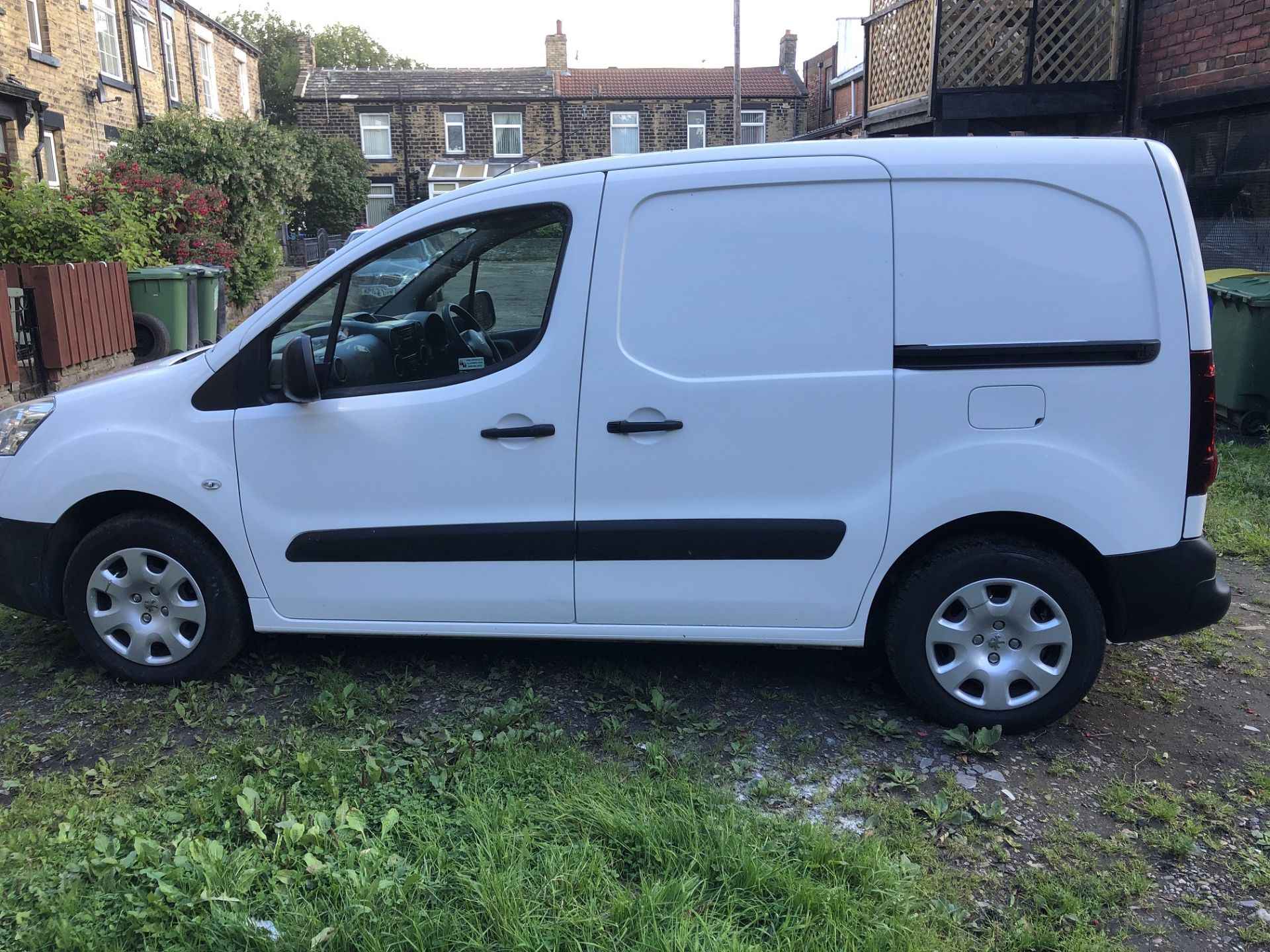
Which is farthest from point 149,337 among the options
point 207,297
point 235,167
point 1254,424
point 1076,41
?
point 1254,424

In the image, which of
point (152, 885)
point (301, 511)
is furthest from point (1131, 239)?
point (152, 885)

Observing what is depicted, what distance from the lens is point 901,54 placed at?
43.7ft

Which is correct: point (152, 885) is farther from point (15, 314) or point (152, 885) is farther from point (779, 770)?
point (15, 314)

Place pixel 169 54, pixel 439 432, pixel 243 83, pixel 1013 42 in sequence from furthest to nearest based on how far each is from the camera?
pixel 243 83 → pixel 169 54 → pixel 1013 42 → pixel 439 432

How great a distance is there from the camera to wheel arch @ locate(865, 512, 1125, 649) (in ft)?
11.6

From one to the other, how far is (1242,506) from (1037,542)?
3556 millimetres

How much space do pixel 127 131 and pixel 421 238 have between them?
689 inches

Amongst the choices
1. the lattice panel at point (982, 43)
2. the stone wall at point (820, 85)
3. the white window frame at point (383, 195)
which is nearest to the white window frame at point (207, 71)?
the white window frame at point (383, 195)

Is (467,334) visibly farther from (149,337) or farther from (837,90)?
(837,90)

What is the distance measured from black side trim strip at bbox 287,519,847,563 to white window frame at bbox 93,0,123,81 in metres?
20.3

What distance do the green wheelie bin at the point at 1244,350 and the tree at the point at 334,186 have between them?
3332cm

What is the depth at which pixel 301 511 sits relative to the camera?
12.4ft

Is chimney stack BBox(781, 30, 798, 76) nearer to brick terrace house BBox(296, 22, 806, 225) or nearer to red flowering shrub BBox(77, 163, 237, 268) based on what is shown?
brick terrace house BBox(296, 22, 806, 225)

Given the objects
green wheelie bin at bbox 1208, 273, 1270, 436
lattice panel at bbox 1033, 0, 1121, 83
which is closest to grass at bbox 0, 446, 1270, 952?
green wheelie bin at bbox 1208, 273, 1270, 436
